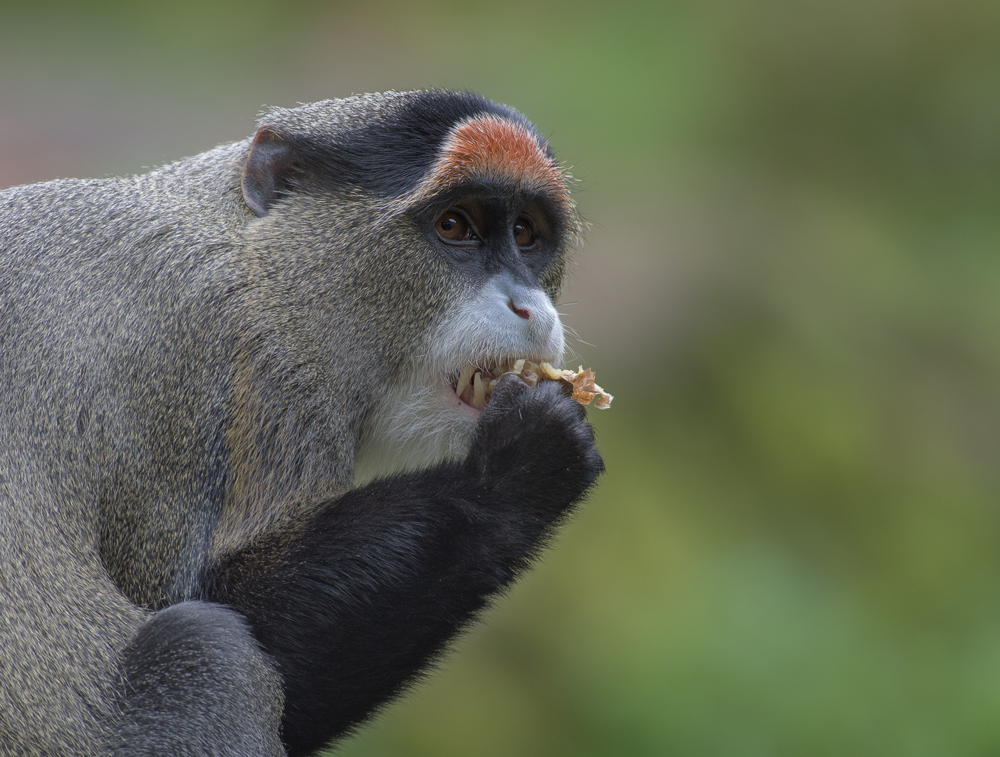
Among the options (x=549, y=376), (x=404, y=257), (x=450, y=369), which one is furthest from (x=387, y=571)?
(x=404, y=257)

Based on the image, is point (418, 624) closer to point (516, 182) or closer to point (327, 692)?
point (327, 692)

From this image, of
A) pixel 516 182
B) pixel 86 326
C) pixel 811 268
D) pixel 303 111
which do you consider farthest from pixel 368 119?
pixel 811 268

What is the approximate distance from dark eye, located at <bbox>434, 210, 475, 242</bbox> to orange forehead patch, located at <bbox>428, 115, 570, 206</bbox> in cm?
16

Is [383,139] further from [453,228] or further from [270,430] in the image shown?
[270,430]

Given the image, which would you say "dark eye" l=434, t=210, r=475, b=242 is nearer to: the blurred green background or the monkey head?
the monkey head

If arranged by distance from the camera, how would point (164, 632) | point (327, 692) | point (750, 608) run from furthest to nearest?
point (750, 608) < point (327, 692) < point (164, 632)

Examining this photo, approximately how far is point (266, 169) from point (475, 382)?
1.33m

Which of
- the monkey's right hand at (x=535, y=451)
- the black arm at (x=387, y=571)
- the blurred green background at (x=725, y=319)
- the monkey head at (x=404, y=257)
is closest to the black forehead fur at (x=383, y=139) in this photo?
the monkey head at (x=404, y=257)

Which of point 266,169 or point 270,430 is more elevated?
point 266,169

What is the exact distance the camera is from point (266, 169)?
4.69m

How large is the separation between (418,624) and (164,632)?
95cm

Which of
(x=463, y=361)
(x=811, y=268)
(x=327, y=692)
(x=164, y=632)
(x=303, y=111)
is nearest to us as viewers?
(x=164, y=632)

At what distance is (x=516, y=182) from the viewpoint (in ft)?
15.6

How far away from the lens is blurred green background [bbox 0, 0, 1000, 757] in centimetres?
870
